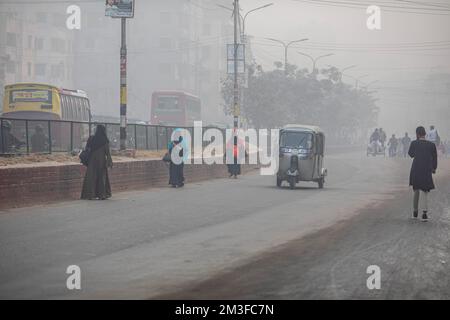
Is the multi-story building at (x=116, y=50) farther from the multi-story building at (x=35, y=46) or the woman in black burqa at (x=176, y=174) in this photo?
the woman in black burqa at (x=176, y=174)

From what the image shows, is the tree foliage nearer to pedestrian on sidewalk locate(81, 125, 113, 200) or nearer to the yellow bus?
the yellow bus

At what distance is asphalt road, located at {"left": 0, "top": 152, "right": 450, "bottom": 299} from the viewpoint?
9.59 metres

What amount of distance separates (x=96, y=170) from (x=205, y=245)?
9.75m

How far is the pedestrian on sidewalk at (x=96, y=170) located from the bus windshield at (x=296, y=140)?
868cm

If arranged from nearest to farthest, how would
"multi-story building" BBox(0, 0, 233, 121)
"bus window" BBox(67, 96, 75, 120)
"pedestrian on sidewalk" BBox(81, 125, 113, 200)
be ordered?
"pedestrian on sidewalk" BBox(81, 125, 113, 200)
"bus window" BBox(67, 96, 75, 120)
"multi-story building" BBox(0, 0, 233, 121)

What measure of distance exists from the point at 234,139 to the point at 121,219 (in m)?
19.8

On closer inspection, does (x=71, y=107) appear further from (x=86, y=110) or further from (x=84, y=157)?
(x=84, y=157)

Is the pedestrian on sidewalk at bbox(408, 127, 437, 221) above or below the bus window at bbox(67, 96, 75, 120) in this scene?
below

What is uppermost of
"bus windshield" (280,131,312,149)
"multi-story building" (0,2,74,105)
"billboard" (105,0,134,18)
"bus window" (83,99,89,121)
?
"multi-story building" (0,2,74,105)

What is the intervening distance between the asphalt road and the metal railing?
281cm

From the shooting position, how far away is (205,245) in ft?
44.4

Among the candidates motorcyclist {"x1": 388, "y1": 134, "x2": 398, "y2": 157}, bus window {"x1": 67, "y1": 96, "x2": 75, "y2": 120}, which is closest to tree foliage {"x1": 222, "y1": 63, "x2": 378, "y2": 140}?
motorcyclist {"x1": 388, "y1": 134, "x2": 398, "y2": 157}

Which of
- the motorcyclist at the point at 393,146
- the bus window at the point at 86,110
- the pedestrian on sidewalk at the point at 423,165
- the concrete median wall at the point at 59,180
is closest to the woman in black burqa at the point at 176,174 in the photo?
the concrete median wall at the point at 59,180
